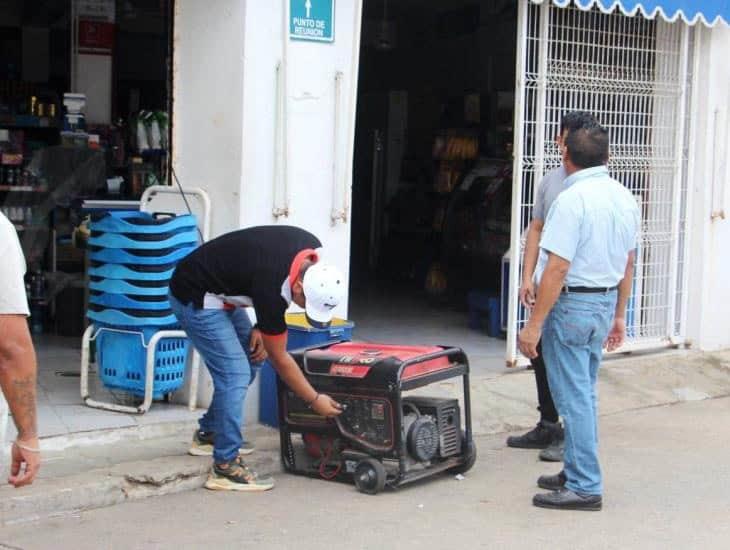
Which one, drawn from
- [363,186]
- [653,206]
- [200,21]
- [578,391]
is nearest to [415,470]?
[578,391]

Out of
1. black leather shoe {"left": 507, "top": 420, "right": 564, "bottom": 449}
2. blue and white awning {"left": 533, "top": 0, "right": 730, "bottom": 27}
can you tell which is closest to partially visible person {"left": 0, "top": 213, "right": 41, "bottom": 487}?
black leather shoe {"left": 507, "top": 420, "right": 564, "bottom": 449}

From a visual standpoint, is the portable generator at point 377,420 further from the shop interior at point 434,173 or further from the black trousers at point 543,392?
the shop interior at point 434,173

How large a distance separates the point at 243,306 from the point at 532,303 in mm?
1571

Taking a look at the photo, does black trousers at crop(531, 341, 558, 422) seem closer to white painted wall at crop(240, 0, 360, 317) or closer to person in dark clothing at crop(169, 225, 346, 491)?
white painted wall at crop(240, 0, 360, 317)

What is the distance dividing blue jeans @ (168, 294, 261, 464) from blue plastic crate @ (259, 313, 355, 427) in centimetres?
77

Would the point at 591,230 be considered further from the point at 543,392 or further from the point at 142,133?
the point at 142,133

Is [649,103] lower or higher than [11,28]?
Result: lower

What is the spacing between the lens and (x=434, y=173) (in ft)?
43.4

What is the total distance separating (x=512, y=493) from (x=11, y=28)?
33.8 ft

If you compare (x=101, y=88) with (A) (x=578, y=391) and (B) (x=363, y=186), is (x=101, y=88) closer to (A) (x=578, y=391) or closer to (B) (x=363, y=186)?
(B) (x=363, y=186)

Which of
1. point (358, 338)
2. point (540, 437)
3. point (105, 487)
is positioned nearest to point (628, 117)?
point (358, 338)

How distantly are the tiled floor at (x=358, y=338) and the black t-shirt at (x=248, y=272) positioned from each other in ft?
4.47

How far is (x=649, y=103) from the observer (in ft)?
30.7

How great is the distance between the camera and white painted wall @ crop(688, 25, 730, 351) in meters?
9.53
